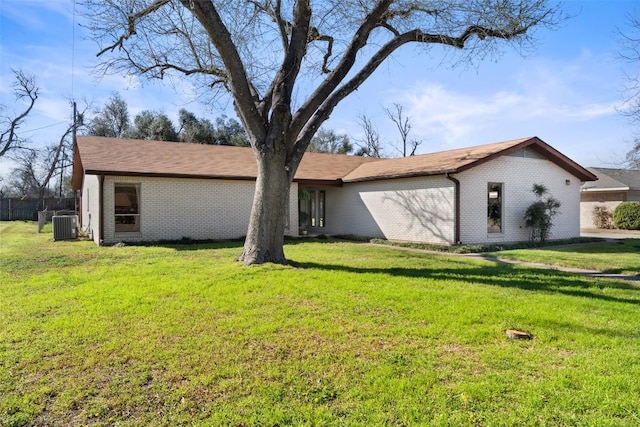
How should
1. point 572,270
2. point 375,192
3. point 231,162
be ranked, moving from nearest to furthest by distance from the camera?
point 572,270, point 375,192, point 231,162

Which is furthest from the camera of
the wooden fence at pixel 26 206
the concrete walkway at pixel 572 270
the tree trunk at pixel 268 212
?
the wooden fence at pixel 26 206

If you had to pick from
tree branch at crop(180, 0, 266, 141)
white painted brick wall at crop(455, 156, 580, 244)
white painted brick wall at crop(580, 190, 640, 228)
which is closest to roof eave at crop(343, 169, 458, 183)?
white painted brick wall at crop(455, 156, 580, 244)

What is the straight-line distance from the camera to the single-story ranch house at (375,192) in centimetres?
1413

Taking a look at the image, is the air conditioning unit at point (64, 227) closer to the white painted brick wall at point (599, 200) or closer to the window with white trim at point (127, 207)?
the window with white trim at point (127, 207)

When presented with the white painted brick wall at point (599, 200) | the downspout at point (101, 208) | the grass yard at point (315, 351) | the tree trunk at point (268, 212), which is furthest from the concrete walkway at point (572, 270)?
the white painted brick wall at point (599, 200)

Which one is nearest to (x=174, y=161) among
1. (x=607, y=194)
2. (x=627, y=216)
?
(x=627, y=216)

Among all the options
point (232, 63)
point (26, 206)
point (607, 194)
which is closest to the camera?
point (232, 63)

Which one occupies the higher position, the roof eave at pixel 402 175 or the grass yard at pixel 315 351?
the roof eave at pixel 402 175

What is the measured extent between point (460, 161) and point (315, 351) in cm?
1132

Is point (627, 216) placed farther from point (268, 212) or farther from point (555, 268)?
point (268, 212)

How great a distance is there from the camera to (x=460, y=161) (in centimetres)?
1407

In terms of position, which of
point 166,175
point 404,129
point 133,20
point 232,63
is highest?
point 404,129

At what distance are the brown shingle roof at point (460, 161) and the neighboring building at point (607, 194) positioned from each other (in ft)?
34.9

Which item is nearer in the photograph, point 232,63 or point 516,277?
point 516,277
